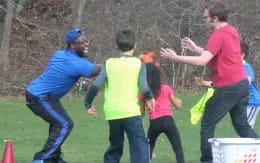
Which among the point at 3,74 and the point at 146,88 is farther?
the point at 3,74

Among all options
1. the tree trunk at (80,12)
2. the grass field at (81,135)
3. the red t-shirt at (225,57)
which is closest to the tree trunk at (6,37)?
the tree trunk at (80,12)

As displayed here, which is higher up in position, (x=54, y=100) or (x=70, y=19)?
(x=70, y=19)

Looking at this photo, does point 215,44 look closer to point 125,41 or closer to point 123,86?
point 125,41

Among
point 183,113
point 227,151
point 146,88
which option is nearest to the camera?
point 227,151

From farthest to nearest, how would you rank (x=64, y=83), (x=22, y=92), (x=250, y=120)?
(x=22, y=92), (x=250, y=120), (x=64, y=83)

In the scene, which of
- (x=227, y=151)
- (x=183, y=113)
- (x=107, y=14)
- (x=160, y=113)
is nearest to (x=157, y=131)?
(x=160, y=113)

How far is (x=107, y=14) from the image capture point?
81.0 ft

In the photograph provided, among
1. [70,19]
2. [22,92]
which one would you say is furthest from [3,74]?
[70,19]

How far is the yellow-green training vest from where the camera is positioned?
8.37m

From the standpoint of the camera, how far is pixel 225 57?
8.55 meters

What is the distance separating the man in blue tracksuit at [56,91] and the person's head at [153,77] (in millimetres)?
675

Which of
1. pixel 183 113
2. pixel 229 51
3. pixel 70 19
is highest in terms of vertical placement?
pixel 70 19

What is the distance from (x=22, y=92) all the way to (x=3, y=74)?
4.84ft

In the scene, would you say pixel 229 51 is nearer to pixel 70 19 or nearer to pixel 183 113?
pixel 183 113
